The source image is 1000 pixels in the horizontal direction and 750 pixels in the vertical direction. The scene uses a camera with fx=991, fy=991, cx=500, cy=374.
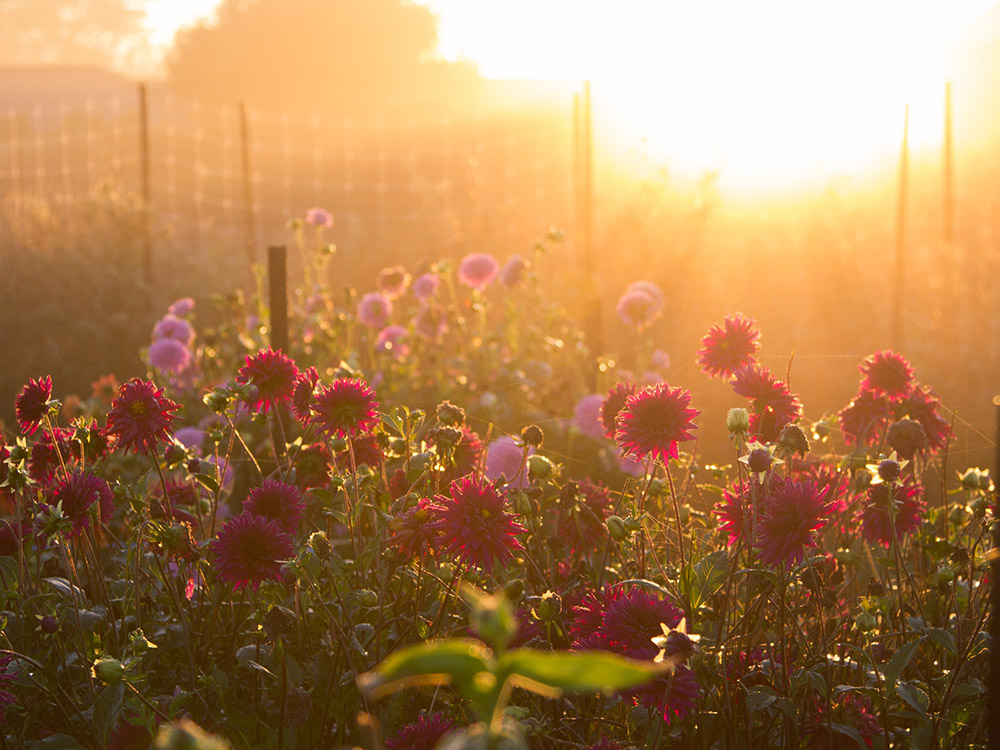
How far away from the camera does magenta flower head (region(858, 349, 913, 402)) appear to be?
1851 mm

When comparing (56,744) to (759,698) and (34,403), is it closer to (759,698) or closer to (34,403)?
(34,403)

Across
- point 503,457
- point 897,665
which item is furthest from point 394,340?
point 897,665

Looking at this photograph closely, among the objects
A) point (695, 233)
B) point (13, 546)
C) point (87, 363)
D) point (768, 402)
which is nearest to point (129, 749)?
point (13, 546)

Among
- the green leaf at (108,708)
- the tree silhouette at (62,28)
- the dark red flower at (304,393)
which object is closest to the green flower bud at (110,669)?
the green leaf at (108,708)

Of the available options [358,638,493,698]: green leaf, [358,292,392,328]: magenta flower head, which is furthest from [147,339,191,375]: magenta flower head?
[358,638,493,698]: green leaf

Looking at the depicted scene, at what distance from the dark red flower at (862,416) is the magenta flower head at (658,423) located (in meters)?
0.66

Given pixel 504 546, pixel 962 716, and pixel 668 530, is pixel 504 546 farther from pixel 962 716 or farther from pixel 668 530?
pixel 962 716

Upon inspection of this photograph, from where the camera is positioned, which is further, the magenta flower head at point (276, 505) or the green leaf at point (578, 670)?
the magenta flower head at point (276, 505)

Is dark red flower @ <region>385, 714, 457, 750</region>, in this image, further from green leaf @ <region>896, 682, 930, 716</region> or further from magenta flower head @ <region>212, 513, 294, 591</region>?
green leaf @ <region>896, 682, 930, 716</region>

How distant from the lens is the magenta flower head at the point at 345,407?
4.89 ft

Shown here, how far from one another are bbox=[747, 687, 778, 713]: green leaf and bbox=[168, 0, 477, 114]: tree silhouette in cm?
2187

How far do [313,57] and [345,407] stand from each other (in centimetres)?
2312

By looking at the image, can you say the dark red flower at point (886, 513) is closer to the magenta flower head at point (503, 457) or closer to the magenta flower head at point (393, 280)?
the magenta flower head at point (503, 457)

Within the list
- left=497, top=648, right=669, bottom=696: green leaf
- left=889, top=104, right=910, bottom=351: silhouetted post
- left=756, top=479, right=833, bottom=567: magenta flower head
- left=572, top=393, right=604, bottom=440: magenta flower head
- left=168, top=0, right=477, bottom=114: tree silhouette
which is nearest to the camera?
left=497, top=648, right=669, bottom=696: green leaf
